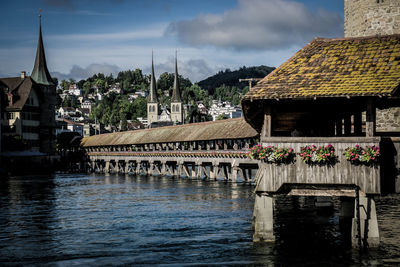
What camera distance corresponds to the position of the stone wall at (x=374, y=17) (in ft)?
114

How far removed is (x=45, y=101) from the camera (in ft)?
293

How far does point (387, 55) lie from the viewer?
16250mm

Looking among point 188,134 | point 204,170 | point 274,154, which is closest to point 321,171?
point 274,154

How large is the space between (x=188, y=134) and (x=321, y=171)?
4363 centimetres

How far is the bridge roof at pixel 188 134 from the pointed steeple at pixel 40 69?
48.6ft

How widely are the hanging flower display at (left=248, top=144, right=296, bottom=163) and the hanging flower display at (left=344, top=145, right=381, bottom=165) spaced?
144cm

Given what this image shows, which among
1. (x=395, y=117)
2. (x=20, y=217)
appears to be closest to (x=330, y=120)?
(x=395, y=117)

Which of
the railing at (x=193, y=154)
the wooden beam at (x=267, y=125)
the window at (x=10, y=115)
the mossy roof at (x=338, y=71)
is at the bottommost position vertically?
the railing at (x=193, y=154)

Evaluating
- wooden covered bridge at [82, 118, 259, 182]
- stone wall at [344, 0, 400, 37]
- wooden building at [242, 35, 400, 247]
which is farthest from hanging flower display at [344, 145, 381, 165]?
wooden covered bridge at [82, 118, 259, 182]

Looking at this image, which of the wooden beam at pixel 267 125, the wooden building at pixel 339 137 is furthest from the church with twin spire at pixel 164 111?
the wooden beam at pixel 267 125

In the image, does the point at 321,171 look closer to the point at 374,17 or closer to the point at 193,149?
the point at 374,17

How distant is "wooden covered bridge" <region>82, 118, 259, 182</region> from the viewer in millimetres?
48375

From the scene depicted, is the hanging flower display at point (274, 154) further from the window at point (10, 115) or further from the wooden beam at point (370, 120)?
the window at point (10, 115)

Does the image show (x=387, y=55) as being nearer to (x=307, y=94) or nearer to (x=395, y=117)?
(x=307, y=94)
